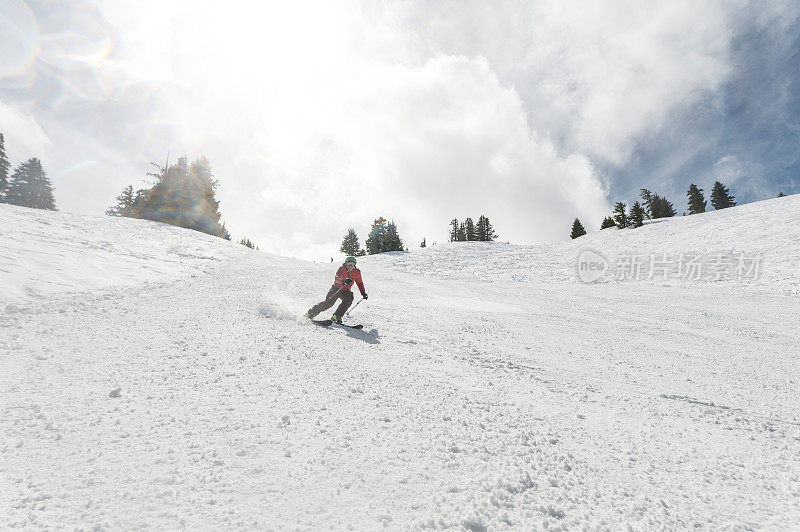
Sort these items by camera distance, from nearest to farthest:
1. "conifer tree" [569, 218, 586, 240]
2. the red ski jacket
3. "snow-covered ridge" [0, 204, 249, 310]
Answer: "snow-covered ridge" [0, 204, 249, 310] < the red ski jacket < "conifer tree" [569, 218, 586, 240]

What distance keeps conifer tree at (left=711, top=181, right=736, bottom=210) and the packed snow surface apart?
77.1 m

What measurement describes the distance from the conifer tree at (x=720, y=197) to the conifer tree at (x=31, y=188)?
10835 centimetres

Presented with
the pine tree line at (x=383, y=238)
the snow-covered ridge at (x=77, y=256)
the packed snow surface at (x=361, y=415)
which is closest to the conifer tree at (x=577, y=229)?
the pine tree line at (x=383, y=238)

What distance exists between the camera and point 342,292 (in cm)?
844

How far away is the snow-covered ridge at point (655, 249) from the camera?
21.4m

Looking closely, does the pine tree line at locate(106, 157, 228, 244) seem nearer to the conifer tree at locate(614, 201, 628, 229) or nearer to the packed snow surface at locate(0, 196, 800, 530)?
the packed snow surface at locate(0, 196, 800, 530)

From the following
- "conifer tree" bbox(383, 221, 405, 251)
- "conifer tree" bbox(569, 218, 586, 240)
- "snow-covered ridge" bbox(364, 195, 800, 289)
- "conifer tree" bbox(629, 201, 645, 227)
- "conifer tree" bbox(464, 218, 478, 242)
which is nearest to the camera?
"snow-covered ridge" bbox(364, 195, 800, 289)

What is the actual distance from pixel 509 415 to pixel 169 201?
38.7 m

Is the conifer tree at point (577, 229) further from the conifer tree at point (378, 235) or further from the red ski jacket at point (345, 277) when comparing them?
the red ski jacket at point (345, 277)

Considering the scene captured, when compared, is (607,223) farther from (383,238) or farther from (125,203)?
(125,203)

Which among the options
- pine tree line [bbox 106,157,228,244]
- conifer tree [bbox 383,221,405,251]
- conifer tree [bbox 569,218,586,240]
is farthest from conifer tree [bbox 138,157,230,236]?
conifer tree [bbox 569,218,586,240]

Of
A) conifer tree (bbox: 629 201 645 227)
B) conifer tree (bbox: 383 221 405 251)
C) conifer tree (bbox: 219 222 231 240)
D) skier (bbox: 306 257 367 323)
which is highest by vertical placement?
conifer tree (bbox: 629 201 645 227)

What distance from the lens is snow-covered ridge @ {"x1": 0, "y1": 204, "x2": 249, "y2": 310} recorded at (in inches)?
257

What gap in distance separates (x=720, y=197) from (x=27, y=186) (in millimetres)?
110939
